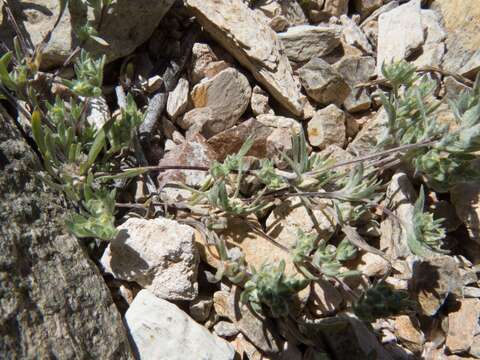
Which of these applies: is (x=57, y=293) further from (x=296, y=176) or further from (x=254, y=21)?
(x=254, y=21)

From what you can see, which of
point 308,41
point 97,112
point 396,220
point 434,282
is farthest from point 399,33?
point 97,112

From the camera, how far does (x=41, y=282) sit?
1.92 metres

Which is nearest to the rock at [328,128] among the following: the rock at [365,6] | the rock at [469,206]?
the rock at [469,206]

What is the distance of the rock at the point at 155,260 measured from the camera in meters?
Answer: 2.42

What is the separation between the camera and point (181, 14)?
3324 millimetres

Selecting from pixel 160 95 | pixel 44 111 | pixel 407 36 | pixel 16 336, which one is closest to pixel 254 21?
pixel 160 95

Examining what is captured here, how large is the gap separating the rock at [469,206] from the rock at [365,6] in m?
1.69

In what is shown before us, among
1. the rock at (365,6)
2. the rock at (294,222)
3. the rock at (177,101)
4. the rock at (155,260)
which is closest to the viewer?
the rock at (155,260)

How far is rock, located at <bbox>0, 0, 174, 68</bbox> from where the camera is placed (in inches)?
113

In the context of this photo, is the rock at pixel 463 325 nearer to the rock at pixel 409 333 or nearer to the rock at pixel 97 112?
the rock at pixel 409 333

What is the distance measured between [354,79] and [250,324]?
6.27ft

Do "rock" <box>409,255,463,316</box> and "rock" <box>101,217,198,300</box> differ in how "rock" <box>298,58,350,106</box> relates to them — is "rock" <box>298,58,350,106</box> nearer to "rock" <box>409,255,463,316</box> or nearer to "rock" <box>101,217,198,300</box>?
"rock" <box>409,255,463,316</box>

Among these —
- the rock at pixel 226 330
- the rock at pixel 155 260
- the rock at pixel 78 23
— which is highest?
the rock at pixel 78 23

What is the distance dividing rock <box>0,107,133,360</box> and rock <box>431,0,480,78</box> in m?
2.72
